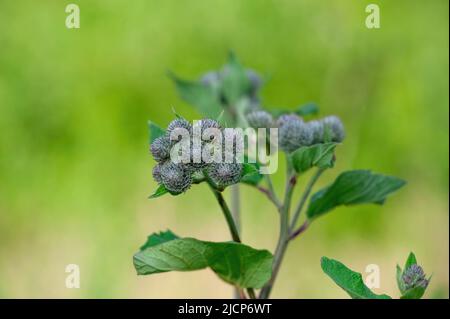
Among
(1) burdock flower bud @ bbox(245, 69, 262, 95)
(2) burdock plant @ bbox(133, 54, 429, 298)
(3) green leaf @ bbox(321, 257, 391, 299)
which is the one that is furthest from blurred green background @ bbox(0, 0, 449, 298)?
(3) green leaf @ bbox(321, 257, 391, 299)

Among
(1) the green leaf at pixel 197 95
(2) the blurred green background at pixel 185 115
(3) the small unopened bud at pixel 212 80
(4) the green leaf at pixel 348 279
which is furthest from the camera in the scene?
(2) the blurred green background at pixel 185 115

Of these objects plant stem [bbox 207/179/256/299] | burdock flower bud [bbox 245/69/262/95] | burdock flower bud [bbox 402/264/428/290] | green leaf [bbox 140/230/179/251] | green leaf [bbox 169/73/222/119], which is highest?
burdock flower bud [bbox 245/69/262/95]

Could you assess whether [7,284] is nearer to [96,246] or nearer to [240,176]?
[96,246]

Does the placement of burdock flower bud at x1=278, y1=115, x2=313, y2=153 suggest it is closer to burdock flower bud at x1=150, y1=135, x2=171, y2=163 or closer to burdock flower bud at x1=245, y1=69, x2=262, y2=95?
burdock flower bud at x1=150, y1=135, x2=171, y2=163

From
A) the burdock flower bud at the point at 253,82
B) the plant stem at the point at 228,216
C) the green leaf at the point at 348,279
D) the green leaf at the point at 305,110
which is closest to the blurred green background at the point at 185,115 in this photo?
the burdock flower bud at the point at 253,82

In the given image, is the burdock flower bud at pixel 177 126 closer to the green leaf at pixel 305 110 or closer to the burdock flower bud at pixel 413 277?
the burdock flower bud at pixel 413 277

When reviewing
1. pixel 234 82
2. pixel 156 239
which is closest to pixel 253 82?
pixel 234 82

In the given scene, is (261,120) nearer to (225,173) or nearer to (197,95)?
(225,173)
